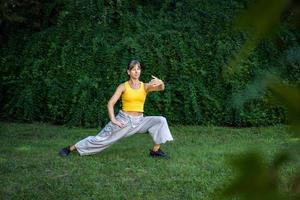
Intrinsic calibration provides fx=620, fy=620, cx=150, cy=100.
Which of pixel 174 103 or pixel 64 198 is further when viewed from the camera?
pixel 174 103

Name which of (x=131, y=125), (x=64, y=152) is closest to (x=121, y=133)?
(x=131, y=125)

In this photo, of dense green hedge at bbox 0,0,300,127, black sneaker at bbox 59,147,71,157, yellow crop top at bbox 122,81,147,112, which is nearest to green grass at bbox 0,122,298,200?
black sneaker at bbox 59,147,71,157

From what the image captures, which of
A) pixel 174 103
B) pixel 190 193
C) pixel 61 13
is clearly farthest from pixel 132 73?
pixel 61 13

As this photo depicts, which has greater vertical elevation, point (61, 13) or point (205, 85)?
point (61, 13)

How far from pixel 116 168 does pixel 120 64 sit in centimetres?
477

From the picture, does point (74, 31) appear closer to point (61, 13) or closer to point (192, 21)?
point (61, 13)

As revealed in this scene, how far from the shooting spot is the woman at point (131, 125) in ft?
28.0

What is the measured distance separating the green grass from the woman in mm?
154

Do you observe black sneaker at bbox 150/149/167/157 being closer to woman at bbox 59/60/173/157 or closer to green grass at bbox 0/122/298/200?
woman at bbox 59/60/173/157

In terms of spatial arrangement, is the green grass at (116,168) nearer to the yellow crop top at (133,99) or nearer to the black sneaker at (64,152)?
the black sneaker at (64,152)

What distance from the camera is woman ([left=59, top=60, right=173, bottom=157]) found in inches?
336

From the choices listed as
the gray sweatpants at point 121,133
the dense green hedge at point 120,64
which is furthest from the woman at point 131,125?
the dense green hedge at point 120,64

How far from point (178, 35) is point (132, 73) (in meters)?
4.09

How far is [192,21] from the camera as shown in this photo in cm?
1270
